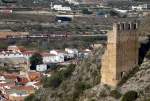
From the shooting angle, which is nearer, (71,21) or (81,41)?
(81,41)

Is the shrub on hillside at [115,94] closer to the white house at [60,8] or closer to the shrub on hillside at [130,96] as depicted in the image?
the shrub on hillside at [130,96]

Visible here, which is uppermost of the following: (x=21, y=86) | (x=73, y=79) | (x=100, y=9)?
(x=73, y=79)

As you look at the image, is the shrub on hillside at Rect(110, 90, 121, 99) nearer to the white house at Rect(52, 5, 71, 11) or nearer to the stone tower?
the stone tower

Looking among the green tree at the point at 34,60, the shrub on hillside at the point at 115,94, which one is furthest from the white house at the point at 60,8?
the shrub on hillside at the point at 115,94

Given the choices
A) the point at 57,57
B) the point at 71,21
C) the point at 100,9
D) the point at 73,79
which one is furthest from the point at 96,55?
the point at 100,9

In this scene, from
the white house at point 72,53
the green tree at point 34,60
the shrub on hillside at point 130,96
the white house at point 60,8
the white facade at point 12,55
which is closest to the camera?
the shrub on hillside at point 130,96

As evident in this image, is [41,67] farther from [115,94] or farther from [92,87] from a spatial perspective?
[115,94]

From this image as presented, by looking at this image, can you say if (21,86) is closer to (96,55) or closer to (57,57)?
(57,57)

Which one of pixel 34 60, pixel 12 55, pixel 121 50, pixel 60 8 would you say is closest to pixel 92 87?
pixel 121 50
